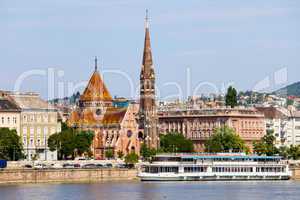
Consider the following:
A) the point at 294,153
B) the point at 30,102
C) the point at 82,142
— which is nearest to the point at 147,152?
the point at 82,142

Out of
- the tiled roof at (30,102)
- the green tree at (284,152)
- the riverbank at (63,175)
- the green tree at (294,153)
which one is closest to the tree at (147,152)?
the tiled roof at (30,102)

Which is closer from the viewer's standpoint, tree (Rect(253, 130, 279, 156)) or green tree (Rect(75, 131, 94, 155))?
green tree (Rect(75, 131, 94, 155))

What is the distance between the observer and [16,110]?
165m

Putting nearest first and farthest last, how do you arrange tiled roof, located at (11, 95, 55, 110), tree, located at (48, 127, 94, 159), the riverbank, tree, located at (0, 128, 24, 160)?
the riverbank, tree, located at (0, 128, 24, 160), tree, located at (48, 127, 94, 159), tiled roof, located at (11, 95, 55, 110)

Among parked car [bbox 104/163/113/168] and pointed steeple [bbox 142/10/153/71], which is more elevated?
pointed steeple [bbox 142/10/153/71]

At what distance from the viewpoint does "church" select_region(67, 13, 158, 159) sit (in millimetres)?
190000

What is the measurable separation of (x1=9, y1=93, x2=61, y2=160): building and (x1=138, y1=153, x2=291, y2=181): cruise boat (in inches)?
961

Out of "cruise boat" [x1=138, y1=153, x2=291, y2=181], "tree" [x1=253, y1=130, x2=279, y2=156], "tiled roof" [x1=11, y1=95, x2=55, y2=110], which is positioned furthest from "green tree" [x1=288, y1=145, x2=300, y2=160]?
"tiled roof" [x1=11, y1=95, x2=55, y2=110]

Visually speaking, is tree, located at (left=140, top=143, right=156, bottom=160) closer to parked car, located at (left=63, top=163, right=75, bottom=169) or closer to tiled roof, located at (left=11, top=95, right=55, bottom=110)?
tiled roof, located at (left=11, top=95, right=55, bottom=110)

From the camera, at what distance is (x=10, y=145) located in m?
153

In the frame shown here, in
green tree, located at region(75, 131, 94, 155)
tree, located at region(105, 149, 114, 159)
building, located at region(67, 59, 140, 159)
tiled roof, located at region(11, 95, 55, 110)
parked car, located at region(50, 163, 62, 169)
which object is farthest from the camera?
building, located at region(67, 59, 140, 159)

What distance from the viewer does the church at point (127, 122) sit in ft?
623

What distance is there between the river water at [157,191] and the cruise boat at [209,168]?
633cm

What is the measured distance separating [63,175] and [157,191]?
21409mm
